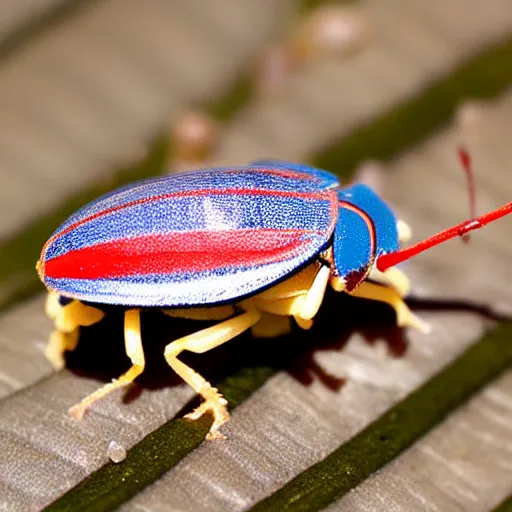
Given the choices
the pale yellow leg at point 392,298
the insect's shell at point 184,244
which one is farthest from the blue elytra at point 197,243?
the pale yellow leg at point 392,298

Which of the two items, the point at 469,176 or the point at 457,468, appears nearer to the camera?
the point at 457,468

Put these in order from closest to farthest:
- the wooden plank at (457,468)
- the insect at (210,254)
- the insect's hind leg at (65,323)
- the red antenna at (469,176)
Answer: the wooden plank at (457,468) → the insect at (210,254) → the insect's hind leg at (65,323) → the red antenna at (469,176)

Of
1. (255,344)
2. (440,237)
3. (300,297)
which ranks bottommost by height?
(255,344)

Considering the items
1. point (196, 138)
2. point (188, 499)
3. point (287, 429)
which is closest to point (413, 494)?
point (287, 429)

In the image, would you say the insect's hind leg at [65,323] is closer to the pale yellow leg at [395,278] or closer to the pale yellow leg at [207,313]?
the pale yellow leg at [207,313]

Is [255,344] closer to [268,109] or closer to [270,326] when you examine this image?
[270,326]

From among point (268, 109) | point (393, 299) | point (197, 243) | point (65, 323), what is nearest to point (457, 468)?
point (393, 299)

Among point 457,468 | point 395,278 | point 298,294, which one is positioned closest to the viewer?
point 457,468
